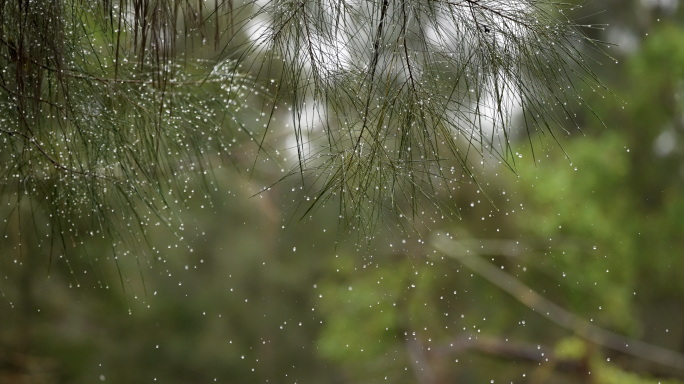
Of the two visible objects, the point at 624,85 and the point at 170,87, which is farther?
the point at 624,85

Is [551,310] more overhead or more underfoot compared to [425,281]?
more underfoot

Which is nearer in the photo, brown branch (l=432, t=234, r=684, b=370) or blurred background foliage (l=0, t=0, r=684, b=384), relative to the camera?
blurred background foliage (l=0, t=0, r=684, b=384)

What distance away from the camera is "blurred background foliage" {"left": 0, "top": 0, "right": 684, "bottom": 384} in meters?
4.27

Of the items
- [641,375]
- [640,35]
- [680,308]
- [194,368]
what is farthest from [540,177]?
[194,368]

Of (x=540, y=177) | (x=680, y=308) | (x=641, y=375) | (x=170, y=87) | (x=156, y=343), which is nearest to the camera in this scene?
(x=170, y=87)

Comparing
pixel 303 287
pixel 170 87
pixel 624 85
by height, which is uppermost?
pixel 624 85

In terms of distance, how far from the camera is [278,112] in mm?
4660

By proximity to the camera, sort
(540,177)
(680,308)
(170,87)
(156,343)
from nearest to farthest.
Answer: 1. (170,87)
2. (540,177)
3. (156,343)
4. (680,308)

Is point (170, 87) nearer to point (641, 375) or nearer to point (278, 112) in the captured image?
point (278, 112)

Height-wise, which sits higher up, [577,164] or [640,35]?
[640,35]

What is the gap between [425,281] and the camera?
15.4ft

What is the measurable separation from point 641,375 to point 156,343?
346cm

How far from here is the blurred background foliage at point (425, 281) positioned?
4266mm

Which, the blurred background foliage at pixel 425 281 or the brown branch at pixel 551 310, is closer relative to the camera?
the blurred background foliage at pixel 425 281
